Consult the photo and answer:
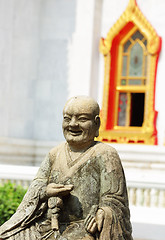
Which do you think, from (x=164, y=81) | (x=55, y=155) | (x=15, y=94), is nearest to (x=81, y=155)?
(x=55, y=155)

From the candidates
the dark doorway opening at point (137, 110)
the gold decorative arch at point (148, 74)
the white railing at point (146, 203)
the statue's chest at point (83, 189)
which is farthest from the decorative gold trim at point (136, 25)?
the statue's chest at point (83, 189)

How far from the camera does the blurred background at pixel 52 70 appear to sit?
11.4m

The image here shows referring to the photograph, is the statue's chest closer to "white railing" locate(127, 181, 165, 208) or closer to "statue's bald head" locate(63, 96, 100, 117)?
"statue's bald head" locate(63, 96, 100, 117)

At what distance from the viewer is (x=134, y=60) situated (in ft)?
38.6

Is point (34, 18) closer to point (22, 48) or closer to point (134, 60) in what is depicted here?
point (22, 48)

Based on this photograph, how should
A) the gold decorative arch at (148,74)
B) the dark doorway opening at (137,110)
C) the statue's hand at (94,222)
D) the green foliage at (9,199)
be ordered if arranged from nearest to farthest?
1. the statue's hand at (94,222)
2. the green foliage at (9,199)
3. the gold decorative arch at (148,74)
4. the dark doorway opening at (137,110)

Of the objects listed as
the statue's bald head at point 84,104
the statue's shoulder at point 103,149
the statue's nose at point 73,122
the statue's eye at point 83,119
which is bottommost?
the statue's shoulder at point 103,149

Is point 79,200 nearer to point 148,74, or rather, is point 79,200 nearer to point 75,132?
point 75,132

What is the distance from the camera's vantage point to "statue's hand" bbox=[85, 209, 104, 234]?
4.75 m

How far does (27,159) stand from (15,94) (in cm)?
139

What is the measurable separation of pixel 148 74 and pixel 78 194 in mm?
6764

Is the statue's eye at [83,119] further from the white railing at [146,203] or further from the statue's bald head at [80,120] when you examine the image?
the white railing at [146,203]

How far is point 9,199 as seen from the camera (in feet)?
26.6

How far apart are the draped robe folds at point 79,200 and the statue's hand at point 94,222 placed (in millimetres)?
62
